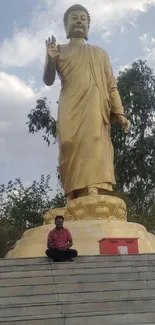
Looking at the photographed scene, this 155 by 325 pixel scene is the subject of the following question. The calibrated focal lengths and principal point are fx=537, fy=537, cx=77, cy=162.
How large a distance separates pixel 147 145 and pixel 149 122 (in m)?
1.04

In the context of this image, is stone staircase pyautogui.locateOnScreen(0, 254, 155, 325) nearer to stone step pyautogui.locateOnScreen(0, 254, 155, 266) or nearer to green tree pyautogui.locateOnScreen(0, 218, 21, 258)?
stone step pyautogui.locateOnScreen(0, 254, 155, 266)

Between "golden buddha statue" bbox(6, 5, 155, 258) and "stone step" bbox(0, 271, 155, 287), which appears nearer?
"stone step" bbox(0, 271, 155, 287)

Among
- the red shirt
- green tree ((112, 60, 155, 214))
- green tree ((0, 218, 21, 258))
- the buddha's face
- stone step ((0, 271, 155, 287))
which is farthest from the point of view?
green tree ((112, 60, 155, 214))

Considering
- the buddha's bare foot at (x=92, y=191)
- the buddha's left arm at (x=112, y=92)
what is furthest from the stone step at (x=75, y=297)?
the buddha's left arm at (x=112, y=92)

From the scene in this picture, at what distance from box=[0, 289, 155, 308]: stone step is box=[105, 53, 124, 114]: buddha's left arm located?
5.46 metres

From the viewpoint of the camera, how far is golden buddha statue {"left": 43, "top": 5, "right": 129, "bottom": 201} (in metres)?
10.0

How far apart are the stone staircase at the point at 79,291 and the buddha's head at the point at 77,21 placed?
584cm

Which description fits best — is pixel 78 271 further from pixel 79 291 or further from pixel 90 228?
pixel 90 228

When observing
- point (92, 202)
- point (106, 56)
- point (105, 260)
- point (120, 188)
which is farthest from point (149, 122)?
point (105, 260)

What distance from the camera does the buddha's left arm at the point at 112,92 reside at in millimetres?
10797

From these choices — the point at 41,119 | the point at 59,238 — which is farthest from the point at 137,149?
the point at 59,238

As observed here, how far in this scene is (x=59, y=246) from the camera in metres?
6.88

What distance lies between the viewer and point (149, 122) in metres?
21.5

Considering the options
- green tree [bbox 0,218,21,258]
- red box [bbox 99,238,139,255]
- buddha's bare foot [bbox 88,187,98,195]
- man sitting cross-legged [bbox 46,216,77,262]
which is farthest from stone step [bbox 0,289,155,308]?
green tree [bbox 0,218,21,258]
